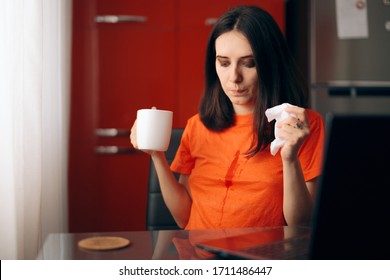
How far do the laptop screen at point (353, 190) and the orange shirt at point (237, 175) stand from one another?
0.58 meters

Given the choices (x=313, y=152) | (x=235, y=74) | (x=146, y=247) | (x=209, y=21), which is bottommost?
(x=146, y=247)

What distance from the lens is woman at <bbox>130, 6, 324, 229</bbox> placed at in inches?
46.7

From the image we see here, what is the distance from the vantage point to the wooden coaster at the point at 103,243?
800mm

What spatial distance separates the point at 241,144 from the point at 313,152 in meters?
0.20

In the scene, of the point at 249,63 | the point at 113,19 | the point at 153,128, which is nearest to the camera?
the point at 153,128

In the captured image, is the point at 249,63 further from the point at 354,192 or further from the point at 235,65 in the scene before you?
the point at 354,192

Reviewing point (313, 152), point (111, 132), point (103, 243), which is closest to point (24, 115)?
point (103, 243)

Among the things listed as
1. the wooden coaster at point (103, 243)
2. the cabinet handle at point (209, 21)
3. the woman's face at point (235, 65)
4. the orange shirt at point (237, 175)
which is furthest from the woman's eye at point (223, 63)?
the cabinet handle at point (209, 21)

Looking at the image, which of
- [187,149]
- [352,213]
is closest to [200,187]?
[187,149]

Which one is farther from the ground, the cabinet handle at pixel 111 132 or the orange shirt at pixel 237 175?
the cabinet handle at pixel 111 132

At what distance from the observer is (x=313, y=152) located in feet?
3.93

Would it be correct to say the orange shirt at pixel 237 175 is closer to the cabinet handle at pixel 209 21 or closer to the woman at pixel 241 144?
the woman at pixel 241 144

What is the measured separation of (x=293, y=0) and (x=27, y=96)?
158 centimetres
